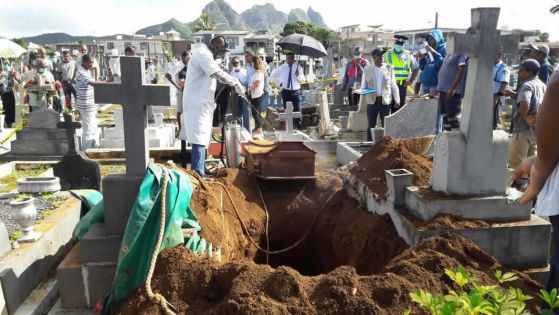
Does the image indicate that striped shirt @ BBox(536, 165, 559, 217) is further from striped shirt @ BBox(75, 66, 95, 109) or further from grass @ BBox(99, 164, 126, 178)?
striped shirt @ BBox(75, 66, 95, 109)

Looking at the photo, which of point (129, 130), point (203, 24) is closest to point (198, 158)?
point (129, 130)

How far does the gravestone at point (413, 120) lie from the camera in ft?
23.6

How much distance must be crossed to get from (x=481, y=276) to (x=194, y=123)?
3.93 metres

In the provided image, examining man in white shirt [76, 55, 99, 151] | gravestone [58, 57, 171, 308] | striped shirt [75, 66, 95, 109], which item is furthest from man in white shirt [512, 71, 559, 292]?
striped shirt [75, 66, 95, 109]

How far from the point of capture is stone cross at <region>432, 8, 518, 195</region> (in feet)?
11.7

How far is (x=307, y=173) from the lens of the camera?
5383 mm

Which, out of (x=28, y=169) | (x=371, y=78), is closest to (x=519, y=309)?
(x=371, y=78)

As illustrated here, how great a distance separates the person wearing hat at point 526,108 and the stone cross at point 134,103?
15.5ft

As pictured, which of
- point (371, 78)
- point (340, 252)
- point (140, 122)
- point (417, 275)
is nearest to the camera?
point (417, 275)

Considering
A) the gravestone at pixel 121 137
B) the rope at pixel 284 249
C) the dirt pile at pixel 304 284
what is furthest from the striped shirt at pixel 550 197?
the gravestone at pixel 121 137

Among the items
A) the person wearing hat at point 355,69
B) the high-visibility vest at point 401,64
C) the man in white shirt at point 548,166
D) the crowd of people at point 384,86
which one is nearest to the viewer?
the man in white shirt at point 548,166

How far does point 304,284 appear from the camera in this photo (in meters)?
2.70

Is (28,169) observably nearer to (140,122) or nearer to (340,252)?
(140,122)

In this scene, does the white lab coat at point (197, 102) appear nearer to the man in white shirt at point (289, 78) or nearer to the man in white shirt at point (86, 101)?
the man in white shirt at point (86, 101)
